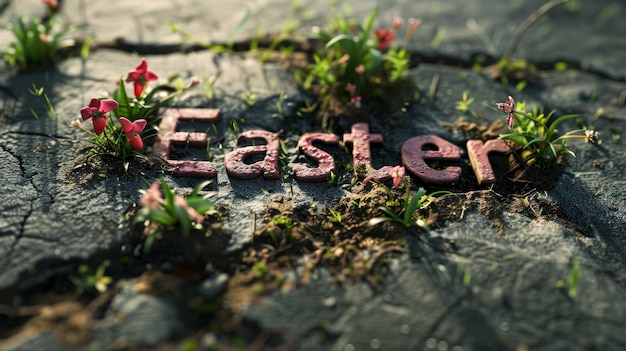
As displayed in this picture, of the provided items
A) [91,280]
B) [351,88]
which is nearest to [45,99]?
[91,280]

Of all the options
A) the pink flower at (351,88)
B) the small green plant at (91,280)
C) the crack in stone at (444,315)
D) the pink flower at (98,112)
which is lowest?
the crack in stone at (444,315)

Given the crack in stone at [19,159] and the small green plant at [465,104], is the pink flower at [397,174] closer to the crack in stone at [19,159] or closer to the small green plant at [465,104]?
the small green plant at [465,104]

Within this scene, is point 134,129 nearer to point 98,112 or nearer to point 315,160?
point 98,112

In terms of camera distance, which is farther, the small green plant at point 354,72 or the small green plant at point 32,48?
the small green plant at point 32,48

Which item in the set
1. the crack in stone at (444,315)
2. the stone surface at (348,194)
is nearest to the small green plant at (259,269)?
the stone surface at (348,194)

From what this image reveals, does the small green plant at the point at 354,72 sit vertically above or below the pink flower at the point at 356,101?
above

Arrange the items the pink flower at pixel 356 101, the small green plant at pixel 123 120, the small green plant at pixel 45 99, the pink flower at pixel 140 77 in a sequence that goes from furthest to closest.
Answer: the pink flower at pixel 356 101 → the small green plant at pixel 45 99 → the pink flower at pixel 140 77 → the small green plant at pixel 123 120
